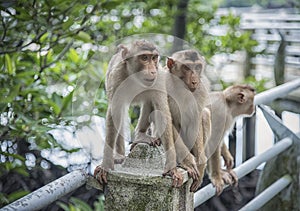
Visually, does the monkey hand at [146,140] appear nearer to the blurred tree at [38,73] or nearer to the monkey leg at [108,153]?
the monkey leg at [108,153]

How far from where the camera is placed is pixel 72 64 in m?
3.17

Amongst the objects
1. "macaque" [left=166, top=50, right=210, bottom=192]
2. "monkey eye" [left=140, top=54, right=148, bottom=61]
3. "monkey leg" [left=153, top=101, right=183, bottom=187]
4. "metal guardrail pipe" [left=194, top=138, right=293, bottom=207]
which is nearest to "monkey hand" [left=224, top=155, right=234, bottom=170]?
"metal guardrail pipe" [left=194, top=138, right=293, bottom=207]

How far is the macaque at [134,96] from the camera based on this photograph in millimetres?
1645

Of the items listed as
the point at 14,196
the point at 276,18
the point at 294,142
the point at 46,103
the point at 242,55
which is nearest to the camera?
the point at 14,196

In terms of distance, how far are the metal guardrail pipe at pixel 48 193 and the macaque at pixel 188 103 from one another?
0.37m

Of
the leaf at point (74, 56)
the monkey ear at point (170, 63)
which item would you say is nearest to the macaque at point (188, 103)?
the monkey ear at point (170, 63)

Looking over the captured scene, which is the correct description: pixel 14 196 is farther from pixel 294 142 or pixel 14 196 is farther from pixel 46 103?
pixel 294 142

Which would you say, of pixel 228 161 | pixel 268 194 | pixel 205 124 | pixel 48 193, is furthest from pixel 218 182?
pixel 48 193

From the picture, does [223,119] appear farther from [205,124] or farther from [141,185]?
[141,185]

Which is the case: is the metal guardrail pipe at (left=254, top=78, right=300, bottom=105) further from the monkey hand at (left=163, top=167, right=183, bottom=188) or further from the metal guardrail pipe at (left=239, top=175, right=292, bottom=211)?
the monkey hand at (left=163, top=167, right=183, bottom=188)

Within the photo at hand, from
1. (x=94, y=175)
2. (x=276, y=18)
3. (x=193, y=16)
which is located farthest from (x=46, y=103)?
(x=276, y=18)

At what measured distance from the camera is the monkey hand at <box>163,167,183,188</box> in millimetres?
1598

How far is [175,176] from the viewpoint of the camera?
5.30 ft

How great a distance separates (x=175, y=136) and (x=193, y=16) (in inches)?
108
